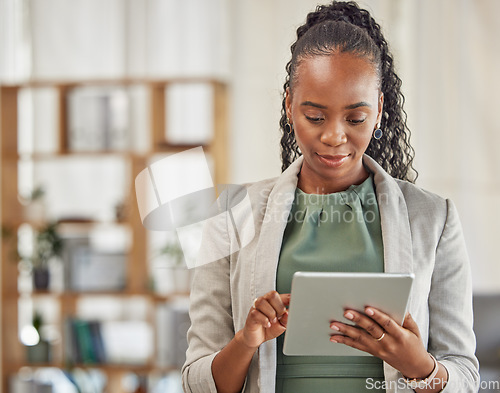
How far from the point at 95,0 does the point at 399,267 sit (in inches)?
129

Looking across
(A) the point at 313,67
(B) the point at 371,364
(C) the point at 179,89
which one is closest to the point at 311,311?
(B) the point at 371,364

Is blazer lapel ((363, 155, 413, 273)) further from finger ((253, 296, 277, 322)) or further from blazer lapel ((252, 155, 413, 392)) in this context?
finger ((253, 296, 277, 322))

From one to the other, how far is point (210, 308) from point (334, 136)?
1.16ft

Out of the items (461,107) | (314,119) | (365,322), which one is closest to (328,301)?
(365,322)

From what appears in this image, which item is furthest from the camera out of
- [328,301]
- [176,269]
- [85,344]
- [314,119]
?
[85,344]

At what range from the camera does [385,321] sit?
99 cm

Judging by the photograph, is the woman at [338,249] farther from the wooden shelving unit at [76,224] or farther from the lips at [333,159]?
the wooden shelving unit at [76,224]

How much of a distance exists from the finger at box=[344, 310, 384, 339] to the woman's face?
252 millimetres

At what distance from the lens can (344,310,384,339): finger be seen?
99 cm

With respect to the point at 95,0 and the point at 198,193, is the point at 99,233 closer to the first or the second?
the point at 198,193

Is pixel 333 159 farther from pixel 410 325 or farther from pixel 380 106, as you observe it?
pixel 410 325

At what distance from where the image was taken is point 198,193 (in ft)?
11.2

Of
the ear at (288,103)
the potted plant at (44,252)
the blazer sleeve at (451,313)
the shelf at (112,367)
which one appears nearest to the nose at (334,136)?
the ear at (288,103)

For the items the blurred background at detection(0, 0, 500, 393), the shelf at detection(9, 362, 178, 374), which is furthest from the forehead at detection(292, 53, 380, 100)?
the shelf at detection(9, 362, 178, 374)
